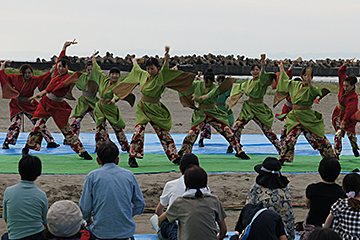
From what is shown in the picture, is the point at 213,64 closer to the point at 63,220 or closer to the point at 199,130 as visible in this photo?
the point at 199,130

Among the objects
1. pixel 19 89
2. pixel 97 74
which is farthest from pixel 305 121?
pixel 19 89

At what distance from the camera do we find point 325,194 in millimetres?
3191

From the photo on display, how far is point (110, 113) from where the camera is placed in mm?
6598

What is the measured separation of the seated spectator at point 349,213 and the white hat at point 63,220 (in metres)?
1.55

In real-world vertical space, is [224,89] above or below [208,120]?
above

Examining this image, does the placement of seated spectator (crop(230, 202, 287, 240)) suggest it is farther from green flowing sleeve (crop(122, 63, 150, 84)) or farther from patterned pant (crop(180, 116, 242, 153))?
patterned pant (crop(180, 116, 242, 153))

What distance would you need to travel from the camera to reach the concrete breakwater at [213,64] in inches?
717

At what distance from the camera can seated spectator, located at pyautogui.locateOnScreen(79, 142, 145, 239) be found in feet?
9.92

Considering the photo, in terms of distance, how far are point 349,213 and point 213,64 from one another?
1779 centimetres

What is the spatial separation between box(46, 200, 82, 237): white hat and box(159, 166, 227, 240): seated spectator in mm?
570

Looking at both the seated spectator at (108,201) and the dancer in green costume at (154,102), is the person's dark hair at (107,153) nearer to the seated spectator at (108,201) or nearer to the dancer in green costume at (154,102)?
the seated spectator at (108,201)

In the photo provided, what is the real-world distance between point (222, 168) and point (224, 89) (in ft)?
4.16

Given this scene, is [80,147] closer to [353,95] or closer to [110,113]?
[110,113]

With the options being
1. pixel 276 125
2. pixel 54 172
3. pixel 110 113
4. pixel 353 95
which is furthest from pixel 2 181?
pixel 276 125
